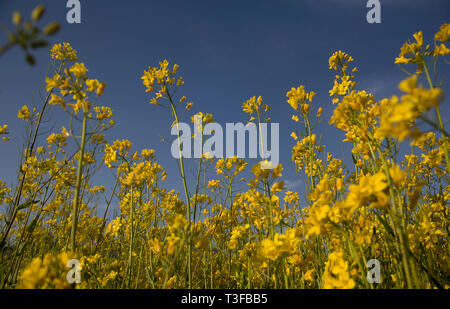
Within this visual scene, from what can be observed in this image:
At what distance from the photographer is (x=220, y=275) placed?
3.28 metres

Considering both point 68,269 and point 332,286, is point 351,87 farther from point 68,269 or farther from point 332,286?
point 68,269

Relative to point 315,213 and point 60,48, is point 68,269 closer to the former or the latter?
point 315,213

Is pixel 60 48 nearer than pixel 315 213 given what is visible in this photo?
No

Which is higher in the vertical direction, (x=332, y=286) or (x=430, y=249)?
(x=430, y=249)

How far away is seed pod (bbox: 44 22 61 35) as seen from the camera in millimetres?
739

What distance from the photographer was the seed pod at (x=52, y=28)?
0.74 meters

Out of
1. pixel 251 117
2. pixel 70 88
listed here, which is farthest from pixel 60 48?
pixel 251 117

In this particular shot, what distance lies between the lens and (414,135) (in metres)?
0.94

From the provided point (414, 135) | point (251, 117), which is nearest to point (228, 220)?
point (251, 117)

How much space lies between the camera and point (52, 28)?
2.46 feet
